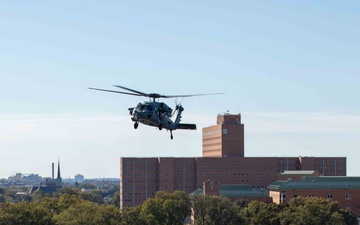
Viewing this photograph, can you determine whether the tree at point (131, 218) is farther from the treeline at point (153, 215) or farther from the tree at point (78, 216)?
the tree at point (78, 216)

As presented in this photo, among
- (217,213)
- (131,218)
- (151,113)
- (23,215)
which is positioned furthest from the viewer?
(217,213)

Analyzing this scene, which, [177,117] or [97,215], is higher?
[177,117]

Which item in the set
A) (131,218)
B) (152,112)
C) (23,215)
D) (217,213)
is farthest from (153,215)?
(152,112)

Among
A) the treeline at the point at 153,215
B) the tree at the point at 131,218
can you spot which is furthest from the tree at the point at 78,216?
the tree at the point at 131,218

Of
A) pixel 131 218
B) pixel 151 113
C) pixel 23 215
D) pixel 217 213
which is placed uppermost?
pixel 151 113

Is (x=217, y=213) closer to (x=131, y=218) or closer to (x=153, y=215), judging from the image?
(x=153, y=215)

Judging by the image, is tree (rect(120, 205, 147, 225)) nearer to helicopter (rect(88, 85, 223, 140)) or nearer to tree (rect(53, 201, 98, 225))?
tree (rect(53, 201, 98, 225))

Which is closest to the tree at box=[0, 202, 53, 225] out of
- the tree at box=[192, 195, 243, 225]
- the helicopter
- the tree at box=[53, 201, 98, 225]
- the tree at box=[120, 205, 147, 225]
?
the tree at box=[53, 201, 98, 225]

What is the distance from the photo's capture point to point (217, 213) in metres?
196

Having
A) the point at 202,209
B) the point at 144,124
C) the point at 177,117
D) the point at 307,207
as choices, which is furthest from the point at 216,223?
the point at 144,124

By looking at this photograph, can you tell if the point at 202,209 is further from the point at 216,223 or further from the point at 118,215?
the point at 118,215

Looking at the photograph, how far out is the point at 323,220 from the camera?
187125 millimetres

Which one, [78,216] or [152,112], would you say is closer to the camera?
[152,112]

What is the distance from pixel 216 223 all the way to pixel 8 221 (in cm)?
4558
